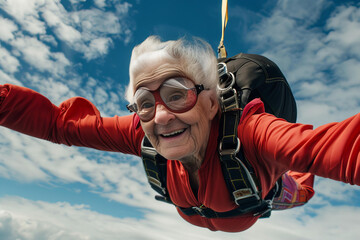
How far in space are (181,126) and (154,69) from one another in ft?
1.63

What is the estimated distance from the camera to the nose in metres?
1.92

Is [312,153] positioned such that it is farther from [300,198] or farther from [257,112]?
[300,198]

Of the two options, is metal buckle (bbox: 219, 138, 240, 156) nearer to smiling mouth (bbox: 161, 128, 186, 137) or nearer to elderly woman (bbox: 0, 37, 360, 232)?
elderly woman (bbox: 0, 37, 360, 232)

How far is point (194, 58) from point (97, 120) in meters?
1.17

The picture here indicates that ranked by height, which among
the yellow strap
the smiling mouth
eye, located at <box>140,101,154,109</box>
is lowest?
the smiling mouth

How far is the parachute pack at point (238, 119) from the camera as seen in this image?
1970 mm

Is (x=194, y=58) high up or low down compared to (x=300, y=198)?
up

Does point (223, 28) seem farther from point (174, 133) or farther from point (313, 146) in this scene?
point (313, 146)

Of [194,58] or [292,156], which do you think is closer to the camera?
[292,156]

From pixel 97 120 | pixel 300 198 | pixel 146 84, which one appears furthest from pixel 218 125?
pixel 300 198

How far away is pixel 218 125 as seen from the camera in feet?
7.28

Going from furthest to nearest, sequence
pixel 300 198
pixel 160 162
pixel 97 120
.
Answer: pixel 300 198, pixel 97 120, pixel 160 162

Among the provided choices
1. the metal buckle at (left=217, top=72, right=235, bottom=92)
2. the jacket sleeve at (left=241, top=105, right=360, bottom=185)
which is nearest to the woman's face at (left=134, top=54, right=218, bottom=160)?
the metal buckle at (left=217, top=72, right=235, bottom=92)

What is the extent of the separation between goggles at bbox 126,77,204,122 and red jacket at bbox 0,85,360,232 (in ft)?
1.24
